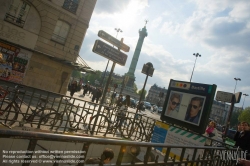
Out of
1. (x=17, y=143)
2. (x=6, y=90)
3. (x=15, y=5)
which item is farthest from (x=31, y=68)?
(x=17, y=143)

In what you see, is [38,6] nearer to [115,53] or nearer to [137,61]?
[115,53]

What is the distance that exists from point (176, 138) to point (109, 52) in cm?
386

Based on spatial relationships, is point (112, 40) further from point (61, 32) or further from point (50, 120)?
point (61, 32)

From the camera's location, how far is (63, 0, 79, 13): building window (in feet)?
54.9

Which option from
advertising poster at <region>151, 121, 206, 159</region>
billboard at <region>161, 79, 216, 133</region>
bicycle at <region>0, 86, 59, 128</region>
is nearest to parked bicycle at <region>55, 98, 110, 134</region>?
bicycle at <region>0, 86, 59, 128</region>

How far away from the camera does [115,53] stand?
6.59 metres

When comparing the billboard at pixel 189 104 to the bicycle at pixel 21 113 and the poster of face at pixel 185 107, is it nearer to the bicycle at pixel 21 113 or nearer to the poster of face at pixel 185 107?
the poster of face at pixel 185 107

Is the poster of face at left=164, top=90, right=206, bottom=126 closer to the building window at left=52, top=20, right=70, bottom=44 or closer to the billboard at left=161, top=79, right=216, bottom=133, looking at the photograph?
the billboard at left=161, top=79, right=216, bottom=133

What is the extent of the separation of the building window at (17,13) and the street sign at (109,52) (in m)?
11.9

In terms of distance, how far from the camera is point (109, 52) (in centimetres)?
641

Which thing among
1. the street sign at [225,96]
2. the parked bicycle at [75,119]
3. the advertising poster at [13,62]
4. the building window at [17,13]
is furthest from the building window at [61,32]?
the street sign at [225,96]

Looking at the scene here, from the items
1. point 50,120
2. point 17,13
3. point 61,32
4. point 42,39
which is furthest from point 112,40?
point 17,13

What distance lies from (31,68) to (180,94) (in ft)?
43.8

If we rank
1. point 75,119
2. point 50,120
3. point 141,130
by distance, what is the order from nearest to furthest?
point 50,120
point 75,119
point 141,130
